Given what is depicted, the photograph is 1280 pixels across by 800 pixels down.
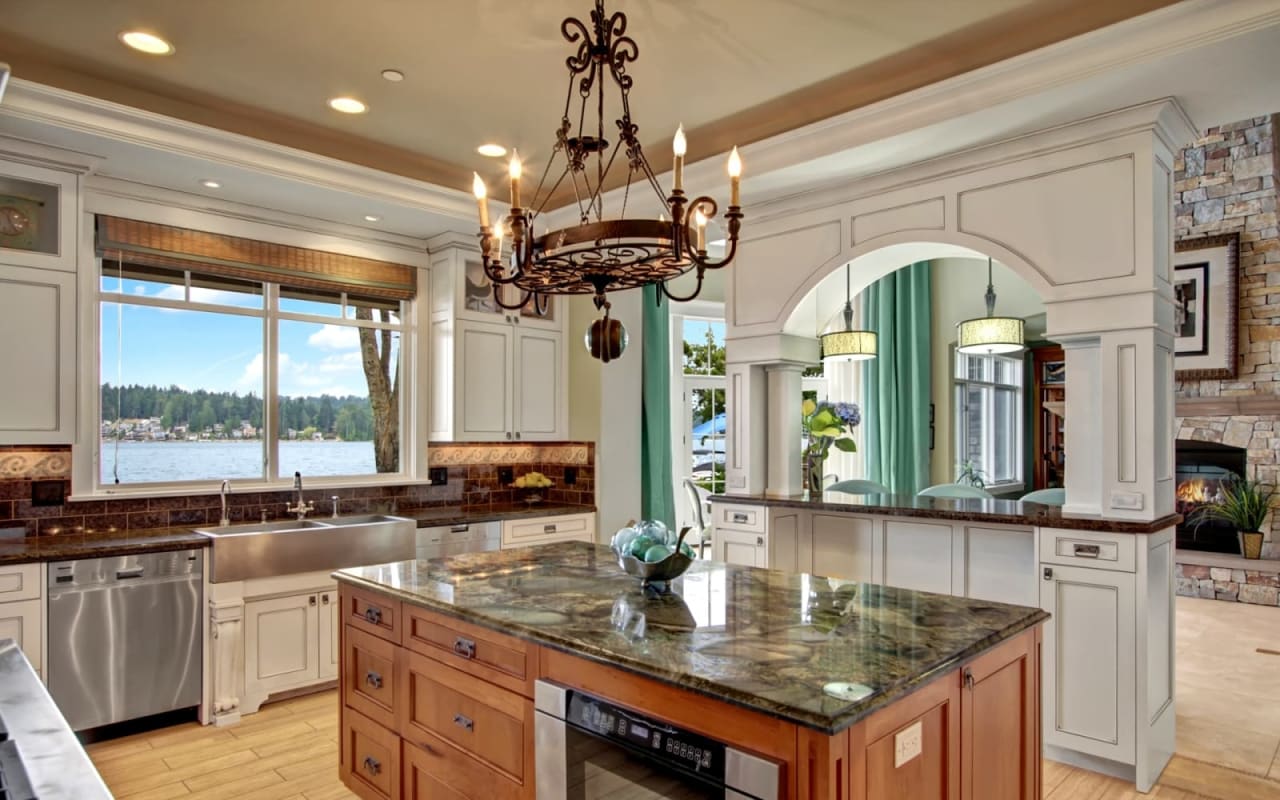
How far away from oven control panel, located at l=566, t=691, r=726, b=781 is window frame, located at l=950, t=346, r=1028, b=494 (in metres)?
6.89

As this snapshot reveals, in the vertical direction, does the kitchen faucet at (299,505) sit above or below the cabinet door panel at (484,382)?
below

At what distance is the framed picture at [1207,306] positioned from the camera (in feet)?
21.8

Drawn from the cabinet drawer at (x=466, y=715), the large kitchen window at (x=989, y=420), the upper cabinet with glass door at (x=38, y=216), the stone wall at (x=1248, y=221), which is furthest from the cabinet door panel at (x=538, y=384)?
the stone wall at (x=1248, y=221)

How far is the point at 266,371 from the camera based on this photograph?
4574 mm

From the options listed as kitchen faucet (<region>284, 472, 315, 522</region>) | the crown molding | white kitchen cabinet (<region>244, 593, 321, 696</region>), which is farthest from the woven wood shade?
white kitchen cabinet (<region>244, 593, 321, 696</region>)

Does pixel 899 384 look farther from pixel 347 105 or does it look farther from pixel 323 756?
pixel 323 756

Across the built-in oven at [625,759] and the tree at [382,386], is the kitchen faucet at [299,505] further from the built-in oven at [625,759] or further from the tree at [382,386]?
the built-in oven at [625,759]

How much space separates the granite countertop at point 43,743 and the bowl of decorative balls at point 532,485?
4035mm

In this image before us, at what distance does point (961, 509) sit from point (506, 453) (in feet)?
10.5

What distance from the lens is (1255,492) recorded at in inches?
259

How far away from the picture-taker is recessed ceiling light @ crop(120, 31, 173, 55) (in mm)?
2984

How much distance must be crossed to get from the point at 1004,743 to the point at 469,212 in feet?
12.8

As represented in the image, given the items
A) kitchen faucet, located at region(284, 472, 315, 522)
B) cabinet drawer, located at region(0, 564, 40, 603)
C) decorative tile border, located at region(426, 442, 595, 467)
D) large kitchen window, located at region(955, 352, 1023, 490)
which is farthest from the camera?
large kitchen window, located at region(955, 352, 1023, 490)

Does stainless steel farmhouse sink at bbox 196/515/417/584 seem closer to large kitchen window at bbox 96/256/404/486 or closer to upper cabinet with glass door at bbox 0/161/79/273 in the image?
large kitchen window at bbox 96/256/404/486
